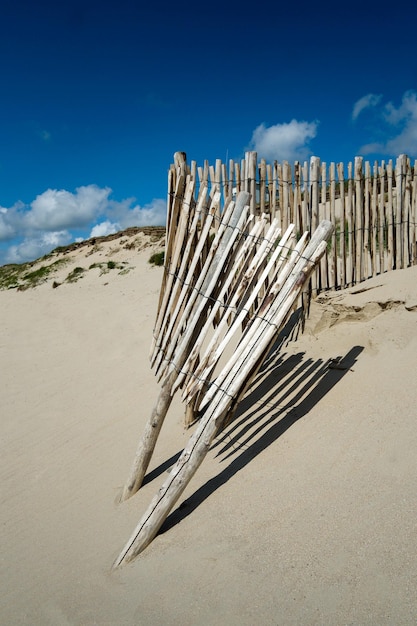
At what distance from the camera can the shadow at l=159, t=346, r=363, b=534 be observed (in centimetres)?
341

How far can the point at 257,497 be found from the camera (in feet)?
10.0

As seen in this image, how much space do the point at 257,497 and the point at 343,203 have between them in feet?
13.3

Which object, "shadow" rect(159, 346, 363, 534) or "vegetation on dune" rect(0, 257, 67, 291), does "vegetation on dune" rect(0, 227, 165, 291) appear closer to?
"vegetation on dune" rect(0, 257, 67, 291)

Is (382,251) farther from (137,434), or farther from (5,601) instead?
(5,601)

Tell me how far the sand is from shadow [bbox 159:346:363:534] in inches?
0.6

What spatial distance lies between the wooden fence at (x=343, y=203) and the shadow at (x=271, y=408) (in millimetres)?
1456

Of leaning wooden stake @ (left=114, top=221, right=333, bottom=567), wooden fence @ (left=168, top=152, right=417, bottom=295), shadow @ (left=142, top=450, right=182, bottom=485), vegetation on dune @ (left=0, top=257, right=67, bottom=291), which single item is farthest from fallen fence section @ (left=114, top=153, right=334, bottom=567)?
vegetation on dune @ (left=0, top=257, right=67, bottom=291)

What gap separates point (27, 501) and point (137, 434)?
1.26 meters

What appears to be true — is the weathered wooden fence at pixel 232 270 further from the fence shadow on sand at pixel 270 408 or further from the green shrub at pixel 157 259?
the green shrub at pixel 157 259

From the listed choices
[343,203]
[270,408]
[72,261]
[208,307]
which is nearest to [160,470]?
[270,408]

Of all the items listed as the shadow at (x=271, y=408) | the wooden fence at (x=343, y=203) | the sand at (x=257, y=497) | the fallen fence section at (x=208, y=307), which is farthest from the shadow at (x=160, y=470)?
the wooden fence at (x=343, y=203)

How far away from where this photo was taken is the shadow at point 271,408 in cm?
Answer: 341

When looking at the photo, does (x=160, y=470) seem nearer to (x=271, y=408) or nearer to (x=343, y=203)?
(x=271, y=408)

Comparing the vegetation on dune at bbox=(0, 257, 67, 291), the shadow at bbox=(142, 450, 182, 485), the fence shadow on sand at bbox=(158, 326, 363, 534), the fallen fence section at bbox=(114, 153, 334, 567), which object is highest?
the vegetation on dune at bbox=(0, 257, 67, 291)
